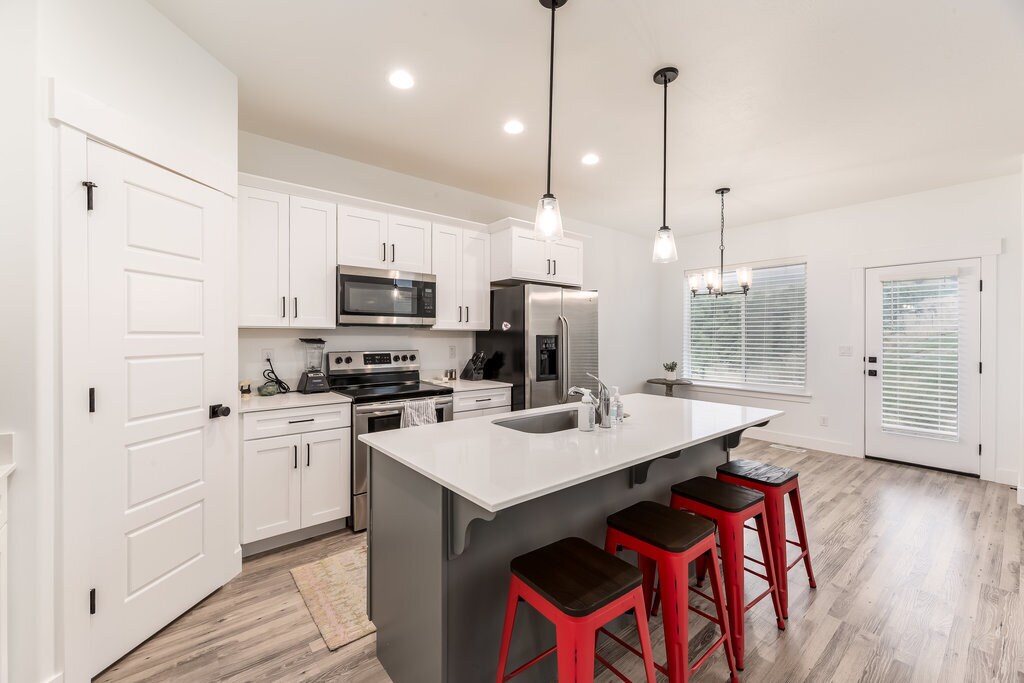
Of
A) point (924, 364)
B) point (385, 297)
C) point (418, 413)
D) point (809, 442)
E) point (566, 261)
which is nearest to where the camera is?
point (418, 413)

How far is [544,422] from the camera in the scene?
2217 mm

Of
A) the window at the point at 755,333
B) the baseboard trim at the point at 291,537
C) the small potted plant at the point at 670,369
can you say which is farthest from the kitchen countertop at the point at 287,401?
the window at the point at 755,333

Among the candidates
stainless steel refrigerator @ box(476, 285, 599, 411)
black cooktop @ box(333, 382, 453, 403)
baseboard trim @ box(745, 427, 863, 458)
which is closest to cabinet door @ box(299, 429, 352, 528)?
black cooktop @ box(333, 382, 453, 403)

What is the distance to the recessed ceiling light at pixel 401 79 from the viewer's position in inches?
92.4

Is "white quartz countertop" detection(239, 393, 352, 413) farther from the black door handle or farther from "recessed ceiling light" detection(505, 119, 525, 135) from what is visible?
"recessed ceiling light" detection(505, 119, 525, 135)

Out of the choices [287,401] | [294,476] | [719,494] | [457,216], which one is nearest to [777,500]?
[719,494]

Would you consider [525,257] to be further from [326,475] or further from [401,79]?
[326,475]

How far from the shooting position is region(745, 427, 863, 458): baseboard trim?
4.68 metres

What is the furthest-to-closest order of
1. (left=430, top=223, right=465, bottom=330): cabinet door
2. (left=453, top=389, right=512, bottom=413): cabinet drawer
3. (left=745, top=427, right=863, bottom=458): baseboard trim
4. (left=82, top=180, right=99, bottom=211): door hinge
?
A: (left=745, top=427, right=863, bottom=458): baseboard trim → (left=430, top=223, right=465, bottom=330): cabinet door → (left=453, top=389, right=512, bottom=413): cabinet drawer → (left=82, top=180, right=99, bottom=211): door hinge

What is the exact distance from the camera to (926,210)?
165 inches

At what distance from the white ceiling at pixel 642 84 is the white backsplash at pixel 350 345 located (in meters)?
1.45

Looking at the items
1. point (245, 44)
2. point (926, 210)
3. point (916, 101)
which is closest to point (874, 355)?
point (926, 210)

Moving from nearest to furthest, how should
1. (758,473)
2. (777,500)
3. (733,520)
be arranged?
(733,520), (777,500), (758,473)

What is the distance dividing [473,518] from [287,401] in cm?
197
